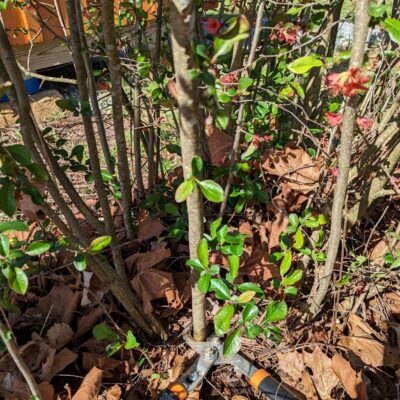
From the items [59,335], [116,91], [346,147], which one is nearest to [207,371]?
[59,335]

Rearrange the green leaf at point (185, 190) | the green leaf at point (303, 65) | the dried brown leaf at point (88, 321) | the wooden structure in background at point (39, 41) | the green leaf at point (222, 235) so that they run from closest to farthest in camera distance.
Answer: the green leaf at point (185, 190)
the green leaf at point (303, 65)
the green leaf at point (222, 235)
the dried brown leaf at point (88, 321)
the wooden structure in background at point (39, 41)

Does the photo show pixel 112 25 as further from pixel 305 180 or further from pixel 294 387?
pixel 294 387

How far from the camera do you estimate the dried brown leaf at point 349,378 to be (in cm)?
127

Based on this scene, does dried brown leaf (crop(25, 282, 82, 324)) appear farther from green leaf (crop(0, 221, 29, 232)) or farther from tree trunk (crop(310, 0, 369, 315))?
tree trunk (crop(310, 0, 369, 315))

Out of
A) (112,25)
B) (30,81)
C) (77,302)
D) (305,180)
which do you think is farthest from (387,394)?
Result: (30,81)

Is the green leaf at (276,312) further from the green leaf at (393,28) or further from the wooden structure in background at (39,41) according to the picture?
the wooden structure in background at (39,41)

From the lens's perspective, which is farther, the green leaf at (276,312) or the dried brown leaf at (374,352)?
the dried brown leaf at (374,352)

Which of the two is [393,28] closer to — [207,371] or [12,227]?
[12,227]

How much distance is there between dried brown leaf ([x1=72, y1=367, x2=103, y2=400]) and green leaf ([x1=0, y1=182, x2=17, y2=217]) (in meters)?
0.73

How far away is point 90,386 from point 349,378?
0.86 m

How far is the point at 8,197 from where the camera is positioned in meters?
0.78

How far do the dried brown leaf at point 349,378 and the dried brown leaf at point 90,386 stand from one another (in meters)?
0.80

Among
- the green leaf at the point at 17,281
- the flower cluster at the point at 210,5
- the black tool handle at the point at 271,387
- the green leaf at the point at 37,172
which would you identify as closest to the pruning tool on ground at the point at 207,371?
the black tool handle at the point at 271,387

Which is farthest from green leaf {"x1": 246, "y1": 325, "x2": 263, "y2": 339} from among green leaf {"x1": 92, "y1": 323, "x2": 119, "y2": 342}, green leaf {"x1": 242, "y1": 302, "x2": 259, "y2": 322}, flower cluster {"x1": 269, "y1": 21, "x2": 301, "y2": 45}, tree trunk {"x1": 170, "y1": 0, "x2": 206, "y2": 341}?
flower cluster {"x1": 269, "y1": 21, "x2": 301, "y2": 45}
